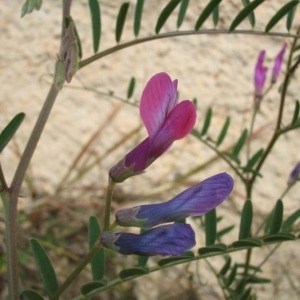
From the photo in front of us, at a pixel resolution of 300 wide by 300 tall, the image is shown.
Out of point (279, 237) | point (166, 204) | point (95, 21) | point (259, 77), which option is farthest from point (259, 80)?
point (166, 204)

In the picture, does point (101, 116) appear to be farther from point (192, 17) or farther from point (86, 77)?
point (192, 17)

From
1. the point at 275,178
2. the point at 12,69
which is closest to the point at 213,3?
the point at 275,178

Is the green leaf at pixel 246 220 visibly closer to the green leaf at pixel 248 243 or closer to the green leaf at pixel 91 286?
the green leaf at pixel 248 243

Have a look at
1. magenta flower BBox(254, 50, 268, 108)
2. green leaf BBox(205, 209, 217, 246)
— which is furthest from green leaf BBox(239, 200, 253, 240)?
magenta flower BBox(254, 50, 268, 108)

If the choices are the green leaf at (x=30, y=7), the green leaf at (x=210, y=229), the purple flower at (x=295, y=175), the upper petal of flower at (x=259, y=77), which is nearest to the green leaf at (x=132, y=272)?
the green leaf at (x=210, y=229)

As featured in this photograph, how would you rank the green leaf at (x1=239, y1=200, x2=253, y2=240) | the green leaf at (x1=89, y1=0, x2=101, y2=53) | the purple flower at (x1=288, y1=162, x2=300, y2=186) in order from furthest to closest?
the purple flower at (x1=288, y1=162, x2=300, y2=186) → the green leaf at (x1=89, y1=0, x2=101, y2=53) → the green leaf at (x1=239, y1=200, x2=253, y2=240)

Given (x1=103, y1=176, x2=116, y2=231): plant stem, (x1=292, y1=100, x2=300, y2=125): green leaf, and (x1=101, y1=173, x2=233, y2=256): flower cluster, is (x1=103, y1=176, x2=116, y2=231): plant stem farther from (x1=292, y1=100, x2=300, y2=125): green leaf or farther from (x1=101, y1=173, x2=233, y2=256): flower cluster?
(x1=292, y1=100, x2=300, y2=125): green leaf
